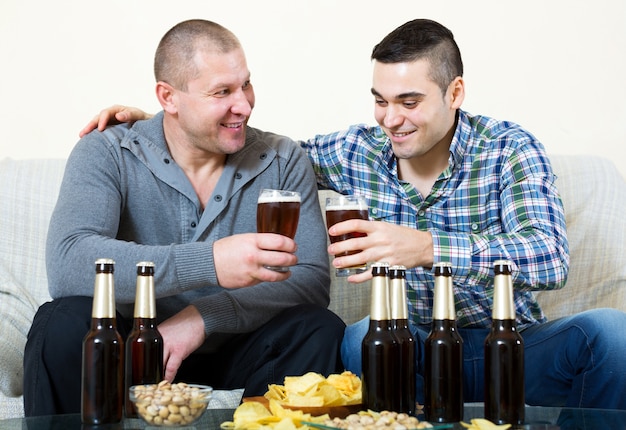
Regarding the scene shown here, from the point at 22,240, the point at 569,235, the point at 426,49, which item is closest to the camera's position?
the point at 426,49

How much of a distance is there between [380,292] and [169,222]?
993 millimetres

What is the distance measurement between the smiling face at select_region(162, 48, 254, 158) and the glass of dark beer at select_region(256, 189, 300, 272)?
1.92 feet

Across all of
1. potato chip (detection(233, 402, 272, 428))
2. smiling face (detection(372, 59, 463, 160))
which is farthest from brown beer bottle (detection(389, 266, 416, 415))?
smiling face (detection(372, 59, 463, 160))

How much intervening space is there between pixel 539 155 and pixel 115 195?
3.55 feet

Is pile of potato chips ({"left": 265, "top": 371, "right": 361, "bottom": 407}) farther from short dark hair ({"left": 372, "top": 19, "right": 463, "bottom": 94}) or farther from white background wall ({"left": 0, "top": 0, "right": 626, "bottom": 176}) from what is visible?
white background wall ({"left": 0, "top": 0, "right": 626, "bottom": 176})

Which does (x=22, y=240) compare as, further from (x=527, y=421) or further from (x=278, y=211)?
(x=527, y=421)

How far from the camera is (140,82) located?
3.38 m

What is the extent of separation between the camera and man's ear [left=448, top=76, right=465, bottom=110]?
7.79 feet

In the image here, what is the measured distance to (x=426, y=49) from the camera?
2342mm

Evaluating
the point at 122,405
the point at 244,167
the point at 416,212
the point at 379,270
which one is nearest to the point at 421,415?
the point at 379,270

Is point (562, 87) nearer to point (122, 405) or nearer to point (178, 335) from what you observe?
point (178, 335)

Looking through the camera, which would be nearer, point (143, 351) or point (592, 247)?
point (143, 351)

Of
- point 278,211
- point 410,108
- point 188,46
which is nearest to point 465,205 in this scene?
point 410,108

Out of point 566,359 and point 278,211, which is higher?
point 278,211
